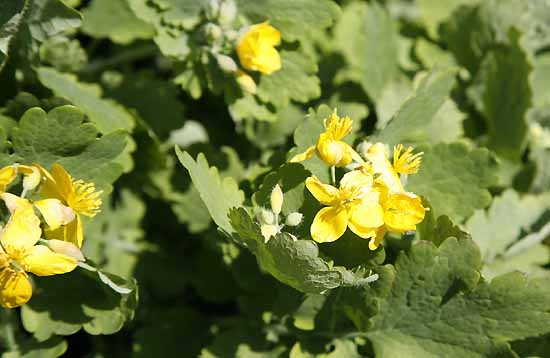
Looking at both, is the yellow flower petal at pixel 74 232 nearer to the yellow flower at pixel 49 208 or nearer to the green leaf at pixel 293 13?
the yellow flower at pixel 49 208

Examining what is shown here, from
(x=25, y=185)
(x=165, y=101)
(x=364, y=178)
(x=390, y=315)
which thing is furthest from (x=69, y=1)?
(x=390, y=315)

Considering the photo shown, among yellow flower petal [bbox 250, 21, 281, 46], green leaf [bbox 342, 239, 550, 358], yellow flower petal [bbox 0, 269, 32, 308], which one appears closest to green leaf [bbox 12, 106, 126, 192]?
yellow flower petal [bbox 0, 269, 32, 308]

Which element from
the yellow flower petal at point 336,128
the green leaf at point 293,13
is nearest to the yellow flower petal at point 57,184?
the yellow flower petal at point 336,128

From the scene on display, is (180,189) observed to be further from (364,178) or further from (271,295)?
(364,178)

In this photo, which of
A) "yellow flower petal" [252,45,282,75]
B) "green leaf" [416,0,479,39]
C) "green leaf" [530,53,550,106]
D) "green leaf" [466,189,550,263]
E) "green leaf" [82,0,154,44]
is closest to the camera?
"yellow flower petal" [252,45,282,75]

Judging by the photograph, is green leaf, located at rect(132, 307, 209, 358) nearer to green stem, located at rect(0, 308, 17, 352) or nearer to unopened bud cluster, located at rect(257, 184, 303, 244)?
green stem, located at rect(0, 308, 17, 352)

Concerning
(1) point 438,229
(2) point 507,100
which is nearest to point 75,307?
(1) point 438,229
